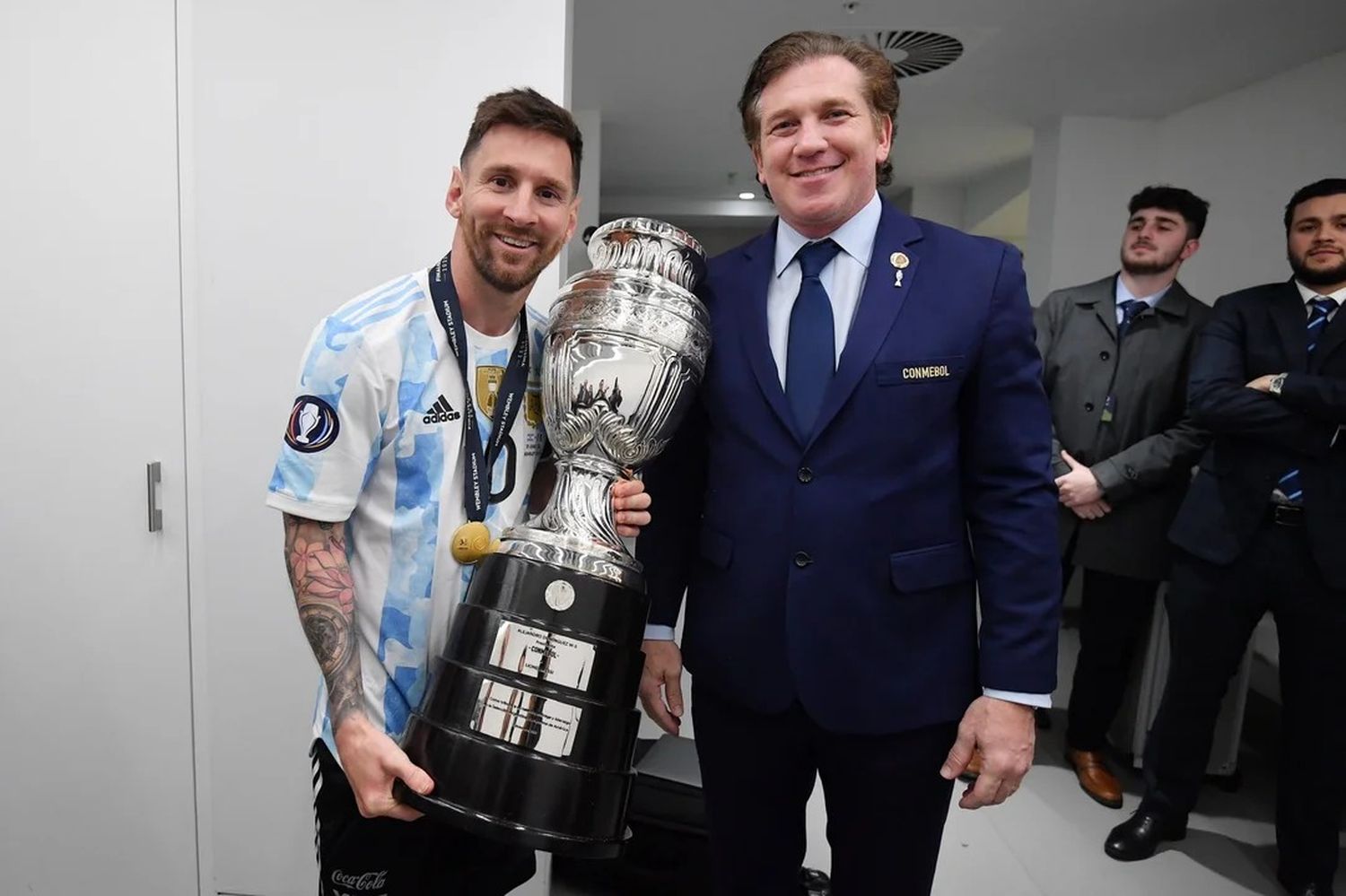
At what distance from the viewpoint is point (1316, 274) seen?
207 cm

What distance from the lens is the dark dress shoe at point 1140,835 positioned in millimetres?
2238

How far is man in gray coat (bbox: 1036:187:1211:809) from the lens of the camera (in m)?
2.45

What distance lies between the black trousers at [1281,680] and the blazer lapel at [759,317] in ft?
5.63

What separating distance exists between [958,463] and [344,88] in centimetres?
138

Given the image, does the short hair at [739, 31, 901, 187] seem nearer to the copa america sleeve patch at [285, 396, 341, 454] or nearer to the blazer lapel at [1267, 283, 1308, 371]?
the copa america sleeve patch at [285, 396, 341, 454]

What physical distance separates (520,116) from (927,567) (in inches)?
32.0

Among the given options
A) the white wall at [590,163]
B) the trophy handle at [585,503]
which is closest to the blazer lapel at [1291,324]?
the trophy handle at [585,503]

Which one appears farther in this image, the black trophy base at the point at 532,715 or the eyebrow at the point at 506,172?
the eyebrow at the point at 506,172

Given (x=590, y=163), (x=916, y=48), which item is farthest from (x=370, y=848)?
(x=590, y=163)

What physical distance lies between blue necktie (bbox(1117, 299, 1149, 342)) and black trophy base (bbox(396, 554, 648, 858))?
7.26ft

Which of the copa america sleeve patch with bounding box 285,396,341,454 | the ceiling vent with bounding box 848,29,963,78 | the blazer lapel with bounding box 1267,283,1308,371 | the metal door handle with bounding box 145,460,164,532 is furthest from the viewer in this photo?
the ceiling vent with bounding box 848,29,963,78

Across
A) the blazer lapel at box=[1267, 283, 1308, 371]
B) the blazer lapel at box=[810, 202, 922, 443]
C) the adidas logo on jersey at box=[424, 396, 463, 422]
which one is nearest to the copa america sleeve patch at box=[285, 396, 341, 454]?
the adidas logo on jersey at box=[424, 396, 463, 422]

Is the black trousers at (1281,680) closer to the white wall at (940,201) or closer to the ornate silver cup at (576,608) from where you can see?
the ornate silver cup at (576,608)

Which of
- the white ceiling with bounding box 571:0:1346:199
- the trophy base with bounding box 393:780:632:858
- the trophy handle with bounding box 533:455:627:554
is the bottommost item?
the trophy base with bounding box 393:780:632:858
